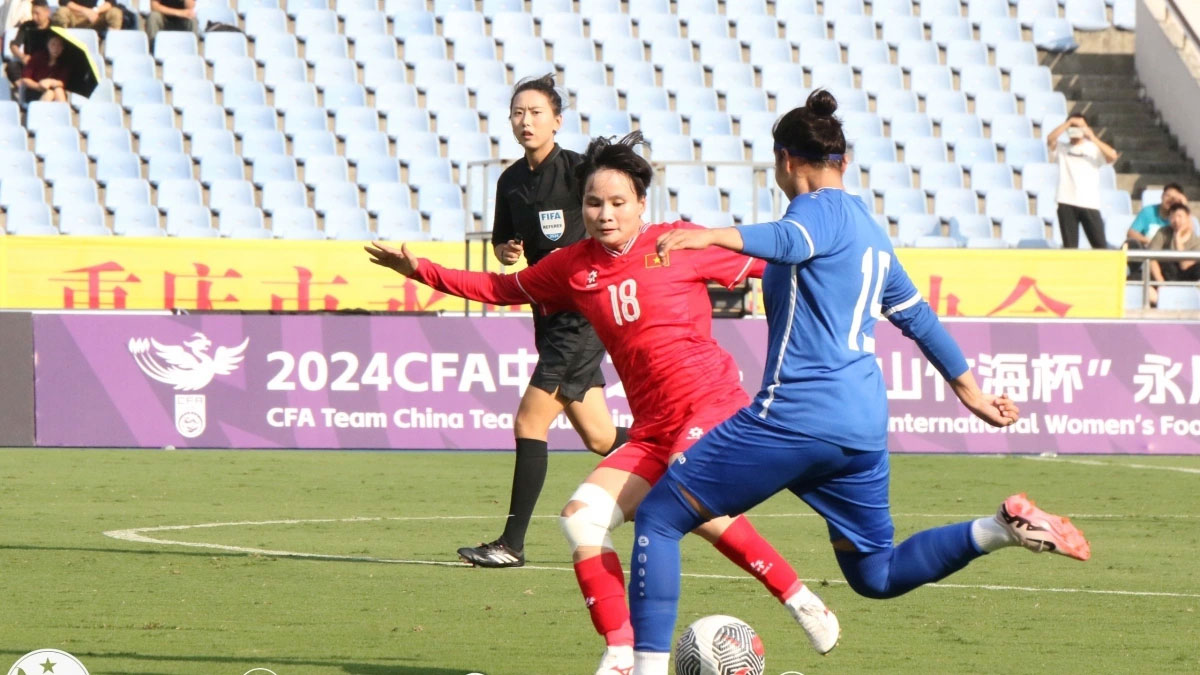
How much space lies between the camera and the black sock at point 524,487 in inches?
346

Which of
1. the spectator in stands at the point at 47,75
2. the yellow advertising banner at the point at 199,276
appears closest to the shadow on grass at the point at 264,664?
the yellow advertising banner at the point at 199,276

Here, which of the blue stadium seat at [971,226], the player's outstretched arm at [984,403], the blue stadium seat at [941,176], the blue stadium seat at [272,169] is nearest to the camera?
the player's outstretched arm at [984,403]

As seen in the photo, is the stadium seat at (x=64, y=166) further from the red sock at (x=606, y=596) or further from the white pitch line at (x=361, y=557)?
the red sock at (x=606, y=596)

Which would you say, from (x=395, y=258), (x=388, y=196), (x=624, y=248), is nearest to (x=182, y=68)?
(x=388, y=196)

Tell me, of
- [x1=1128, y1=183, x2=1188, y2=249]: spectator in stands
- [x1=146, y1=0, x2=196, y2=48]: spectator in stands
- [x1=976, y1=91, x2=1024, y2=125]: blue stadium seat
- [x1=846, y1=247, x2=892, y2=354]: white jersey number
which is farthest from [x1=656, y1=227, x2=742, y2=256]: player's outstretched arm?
[x1=976, y1=91, x2=1024, y2=125]: blue stadium seat

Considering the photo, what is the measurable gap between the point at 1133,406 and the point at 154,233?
1070 centimetres

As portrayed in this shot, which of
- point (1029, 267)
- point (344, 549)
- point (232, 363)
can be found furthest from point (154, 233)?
point (344, 549)

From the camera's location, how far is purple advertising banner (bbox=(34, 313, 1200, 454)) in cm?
1605

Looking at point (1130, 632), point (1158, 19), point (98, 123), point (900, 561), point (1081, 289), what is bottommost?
point (1130, 632)

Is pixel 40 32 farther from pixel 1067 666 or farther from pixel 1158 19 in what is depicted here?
pixel 1067 666

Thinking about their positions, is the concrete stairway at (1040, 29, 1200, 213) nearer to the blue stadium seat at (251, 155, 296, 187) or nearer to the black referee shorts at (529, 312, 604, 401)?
the blue stadium seat at (251, 155, 296, 187)

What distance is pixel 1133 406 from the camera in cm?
1675

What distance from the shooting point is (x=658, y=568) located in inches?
217

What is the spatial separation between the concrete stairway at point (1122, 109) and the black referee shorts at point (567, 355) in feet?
55.7
